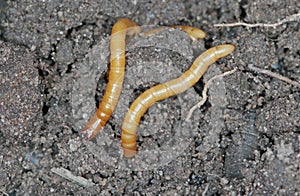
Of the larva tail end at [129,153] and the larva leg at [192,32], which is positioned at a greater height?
the larva leg at [192,32]

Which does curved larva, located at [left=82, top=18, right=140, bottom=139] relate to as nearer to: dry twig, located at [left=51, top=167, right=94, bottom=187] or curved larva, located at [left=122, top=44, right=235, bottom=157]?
curved larva, located at [left=122, top=44, right=235, bottom=157]

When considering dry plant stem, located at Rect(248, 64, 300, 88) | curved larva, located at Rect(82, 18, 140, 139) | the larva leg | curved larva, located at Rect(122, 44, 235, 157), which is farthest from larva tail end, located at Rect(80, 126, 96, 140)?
dry plant stem, located at Rect(248, 64, 300, 88)

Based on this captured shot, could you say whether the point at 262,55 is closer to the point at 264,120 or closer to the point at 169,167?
the point at 264,120

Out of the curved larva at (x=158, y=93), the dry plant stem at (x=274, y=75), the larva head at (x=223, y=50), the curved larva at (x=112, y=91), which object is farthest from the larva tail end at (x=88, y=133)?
the dry plant stem at (x=274, y=75)

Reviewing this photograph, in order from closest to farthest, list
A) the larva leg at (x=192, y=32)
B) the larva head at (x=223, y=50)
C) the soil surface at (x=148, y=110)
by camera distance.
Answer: the soil surface at (x=148, y=110)
the larva head at (x=223, y=50)
the larva leg at (x=192, y=32)

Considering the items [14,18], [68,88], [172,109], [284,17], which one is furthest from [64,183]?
[284,17]

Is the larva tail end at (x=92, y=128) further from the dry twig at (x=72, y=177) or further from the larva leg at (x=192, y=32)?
the larva leg at (x=192, y=32)

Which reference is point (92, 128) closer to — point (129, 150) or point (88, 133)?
point (88, 133)

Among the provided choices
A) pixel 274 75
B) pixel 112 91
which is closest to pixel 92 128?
pixel 112 91
